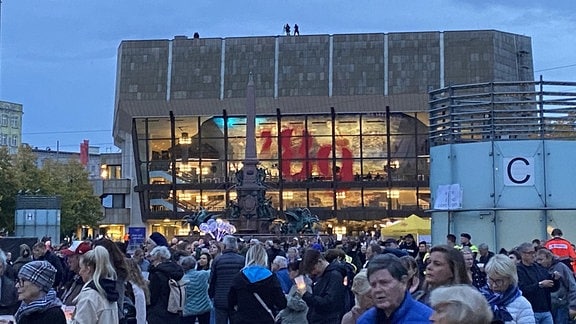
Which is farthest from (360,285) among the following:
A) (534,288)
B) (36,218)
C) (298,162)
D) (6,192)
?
(298,162)

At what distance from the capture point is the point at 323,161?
62594mm

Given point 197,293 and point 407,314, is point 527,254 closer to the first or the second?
point 197,293

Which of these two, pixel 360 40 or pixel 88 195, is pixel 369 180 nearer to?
pixel 360 40

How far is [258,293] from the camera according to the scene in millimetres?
8609

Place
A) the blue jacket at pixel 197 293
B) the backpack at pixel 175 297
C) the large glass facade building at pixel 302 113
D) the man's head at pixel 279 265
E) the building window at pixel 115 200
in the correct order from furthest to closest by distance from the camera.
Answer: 1. the building window at pixel 115 200
2. the large glass facade building at pixel 302 113
3. the blue jacket at pixel 197 293
4. the man's head at pixel 279 265
5. the backpack at pixel 175 297

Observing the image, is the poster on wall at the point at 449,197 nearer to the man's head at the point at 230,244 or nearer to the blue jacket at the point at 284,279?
the man's head at the point at 230,244

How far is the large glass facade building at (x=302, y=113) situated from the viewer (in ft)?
190

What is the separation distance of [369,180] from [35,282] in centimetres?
5688

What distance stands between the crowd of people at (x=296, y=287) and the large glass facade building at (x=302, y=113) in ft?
146

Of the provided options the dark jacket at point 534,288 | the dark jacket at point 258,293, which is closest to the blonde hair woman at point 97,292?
the dark jacket at point 258,293

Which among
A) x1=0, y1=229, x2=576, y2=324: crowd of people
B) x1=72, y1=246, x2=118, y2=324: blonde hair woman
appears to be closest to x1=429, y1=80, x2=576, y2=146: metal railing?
x1=0, y1=229, x2=576, y2=324: crowd of people

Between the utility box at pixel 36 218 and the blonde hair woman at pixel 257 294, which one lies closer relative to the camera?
the blonde hair woman at pixel 257 294

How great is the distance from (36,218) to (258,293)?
24.8m

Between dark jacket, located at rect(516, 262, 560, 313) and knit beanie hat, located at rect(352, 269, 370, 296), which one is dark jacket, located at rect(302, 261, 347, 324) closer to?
dark jacket, located at rect(516, 262, 560, 313)
